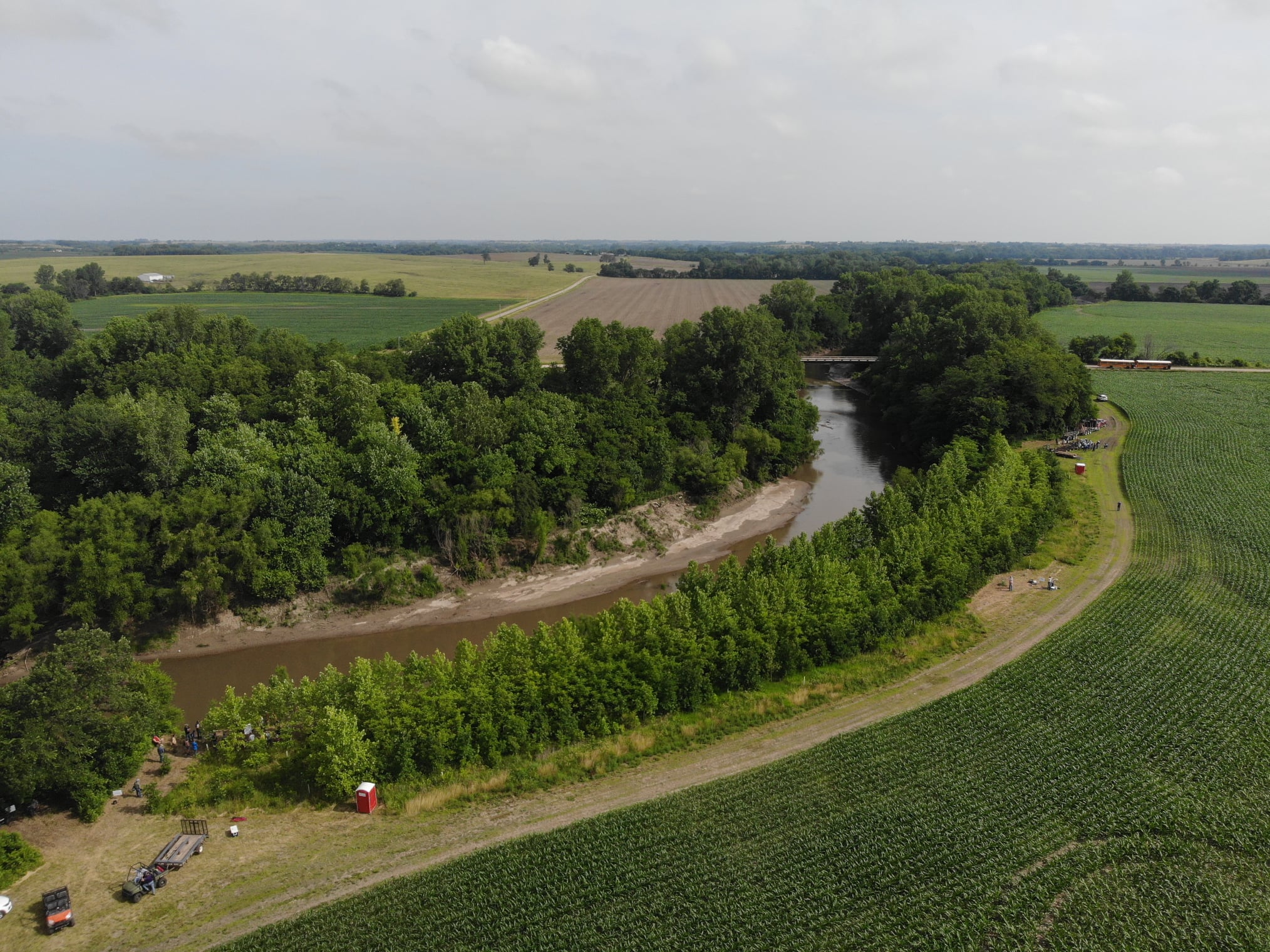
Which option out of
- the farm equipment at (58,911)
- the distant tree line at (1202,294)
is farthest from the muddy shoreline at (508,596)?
the distant tree line at (1202,294)

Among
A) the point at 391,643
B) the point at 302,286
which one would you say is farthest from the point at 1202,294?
the point at 302,286

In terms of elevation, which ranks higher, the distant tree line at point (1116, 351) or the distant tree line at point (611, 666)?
the distant tree line at point (1116, 351)

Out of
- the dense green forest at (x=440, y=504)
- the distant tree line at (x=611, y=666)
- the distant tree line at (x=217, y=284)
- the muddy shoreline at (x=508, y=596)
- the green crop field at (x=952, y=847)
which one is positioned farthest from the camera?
the distant tree line at (x=217, y=284)

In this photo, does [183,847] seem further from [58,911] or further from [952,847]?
[952,847]

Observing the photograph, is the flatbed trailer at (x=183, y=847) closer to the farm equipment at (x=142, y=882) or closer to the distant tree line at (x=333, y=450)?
the farm equipment at (x=142, y=882)

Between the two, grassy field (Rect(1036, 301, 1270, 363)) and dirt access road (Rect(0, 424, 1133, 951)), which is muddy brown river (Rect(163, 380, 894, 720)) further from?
grassy field (Rect(1036, 301, 1270, 363))

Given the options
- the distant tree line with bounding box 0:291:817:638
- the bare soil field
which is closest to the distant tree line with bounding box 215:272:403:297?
the bare soil field
